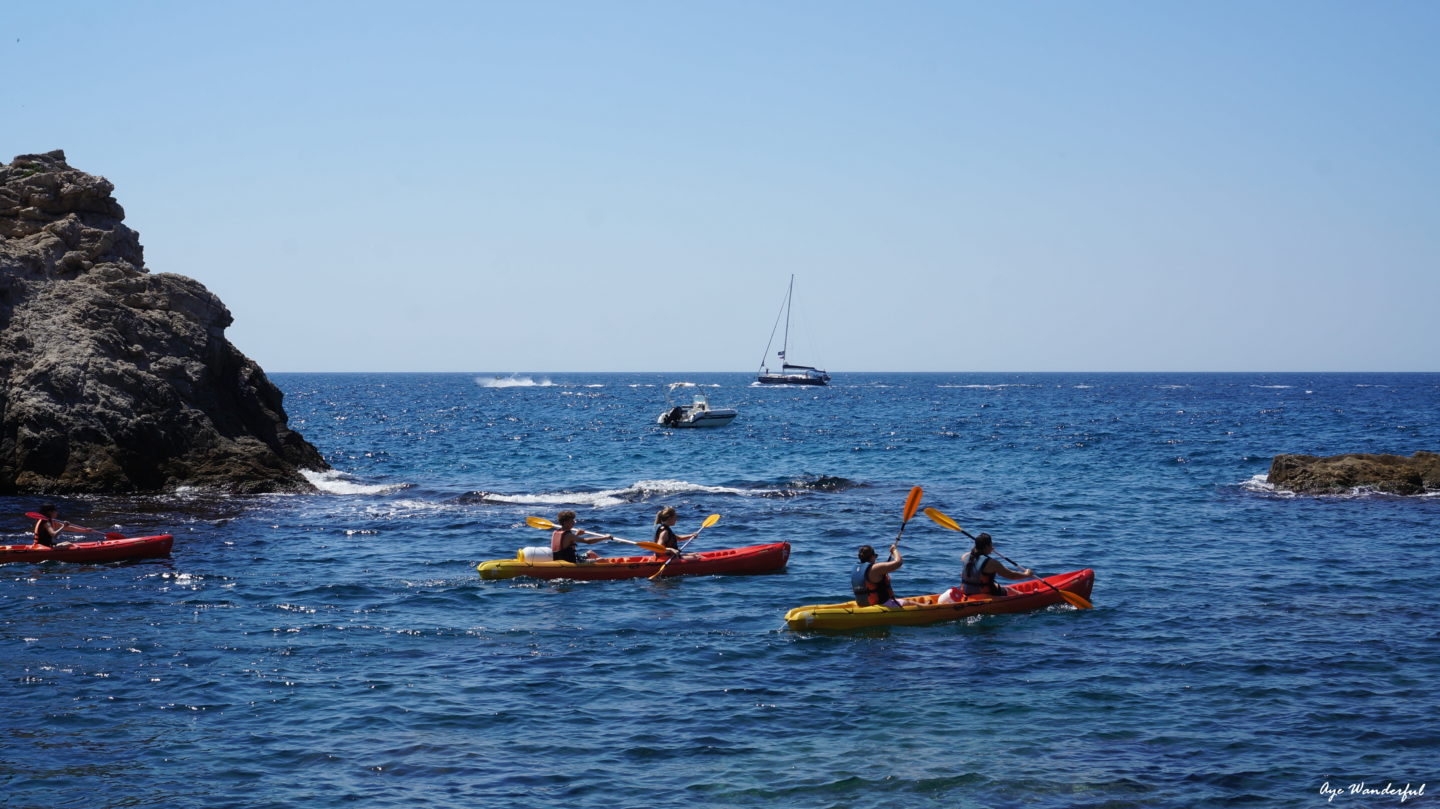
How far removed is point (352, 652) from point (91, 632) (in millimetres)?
4224

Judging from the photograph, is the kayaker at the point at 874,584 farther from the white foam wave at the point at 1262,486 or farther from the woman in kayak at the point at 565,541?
the white foam wave at the point at 1262,486

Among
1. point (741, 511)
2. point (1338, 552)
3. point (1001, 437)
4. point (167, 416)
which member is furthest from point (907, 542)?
point (1001, 437)

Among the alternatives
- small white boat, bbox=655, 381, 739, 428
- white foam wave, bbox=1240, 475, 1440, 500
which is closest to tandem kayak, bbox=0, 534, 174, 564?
white foam wave, bbox=1240, 475, 1440, 500

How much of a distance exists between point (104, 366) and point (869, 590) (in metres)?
23.2

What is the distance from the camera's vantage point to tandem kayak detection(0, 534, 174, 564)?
21234 millimetres

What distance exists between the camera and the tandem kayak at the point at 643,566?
21.5 meters

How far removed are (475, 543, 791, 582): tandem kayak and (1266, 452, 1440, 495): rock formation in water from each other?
1908cm

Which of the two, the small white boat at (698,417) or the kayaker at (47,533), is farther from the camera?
the small white boat at (698,417)

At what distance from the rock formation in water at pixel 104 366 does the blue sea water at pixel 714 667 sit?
1.92 meters

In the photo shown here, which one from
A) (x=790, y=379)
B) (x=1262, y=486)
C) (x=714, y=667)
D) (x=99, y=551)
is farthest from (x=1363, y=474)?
(x=790, y=379)

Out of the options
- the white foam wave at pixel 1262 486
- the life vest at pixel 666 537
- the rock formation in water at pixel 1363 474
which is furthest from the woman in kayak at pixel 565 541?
the rock formation in water at pixel 1363 474

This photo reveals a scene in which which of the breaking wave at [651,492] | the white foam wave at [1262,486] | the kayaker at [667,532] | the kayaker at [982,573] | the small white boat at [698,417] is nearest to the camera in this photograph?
the kayaker at [982,573]

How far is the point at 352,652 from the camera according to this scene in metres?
15.7

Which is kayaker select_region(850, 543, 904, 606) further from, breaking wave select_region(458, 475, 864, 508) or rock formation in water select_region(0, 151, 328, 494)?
rock formation in water select_region(0, 151, 328, 494)
